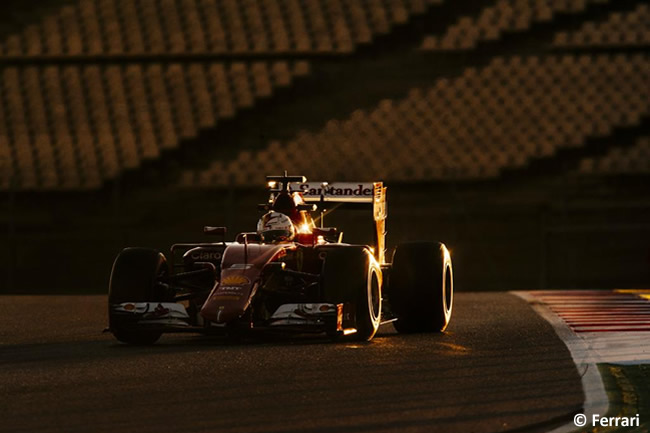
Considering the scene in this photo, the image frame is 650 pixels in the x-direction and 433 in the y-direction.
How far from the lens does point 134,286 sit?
1138 centimetres

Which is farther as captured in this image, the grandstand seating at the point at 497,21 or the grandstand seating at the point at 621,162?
the grandstand seating at the point at 497,21

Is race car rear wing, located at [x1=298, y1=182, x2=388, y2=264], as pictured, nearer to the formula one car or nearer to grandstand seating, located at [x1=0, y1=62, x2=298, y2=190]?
the formula one car

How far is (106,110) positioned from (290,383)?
16.9 m

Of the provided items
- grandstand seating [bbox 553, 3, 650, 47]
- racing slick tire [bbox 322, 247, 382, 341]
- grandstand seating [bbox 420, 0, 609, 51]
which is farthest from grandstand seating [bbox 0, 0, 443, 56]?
racing slick tire [bbox 322, 247, 382, 341]

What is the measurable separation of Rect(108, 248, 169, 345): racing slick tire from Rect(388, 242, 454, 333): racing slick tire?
6.85 ft

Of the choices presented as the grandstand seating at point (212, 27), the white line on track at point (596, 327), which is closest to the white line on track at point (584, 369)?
the white line on track at point (596, 327)

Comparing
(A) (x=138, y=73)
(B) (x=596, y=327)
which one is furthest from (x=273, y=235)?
(A) (x=138, y=73)

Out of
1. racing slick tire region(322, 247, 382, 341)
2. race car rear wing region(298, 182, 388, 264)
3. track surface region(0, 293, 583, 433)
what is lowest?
track surface region(0, 293, 583, 433)

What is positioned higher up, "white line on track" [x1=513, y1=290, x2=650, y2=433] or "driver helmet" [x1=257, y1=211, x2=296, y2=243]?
"driver helmet" [x1=257, y1=211, x2=296, y2=243]

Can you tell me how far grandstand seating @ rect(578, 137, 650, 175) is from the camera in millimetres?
22922

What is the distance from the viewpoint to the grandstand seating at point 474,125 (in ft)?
76.0

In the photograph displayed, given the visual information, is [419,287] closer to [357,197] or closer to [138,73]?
[357,197]

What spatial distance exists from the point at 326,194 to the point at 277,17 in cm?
1284

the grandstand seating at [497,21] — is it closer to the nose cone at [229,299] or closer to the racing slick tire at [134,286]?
the racing slick tire at [134,286]
